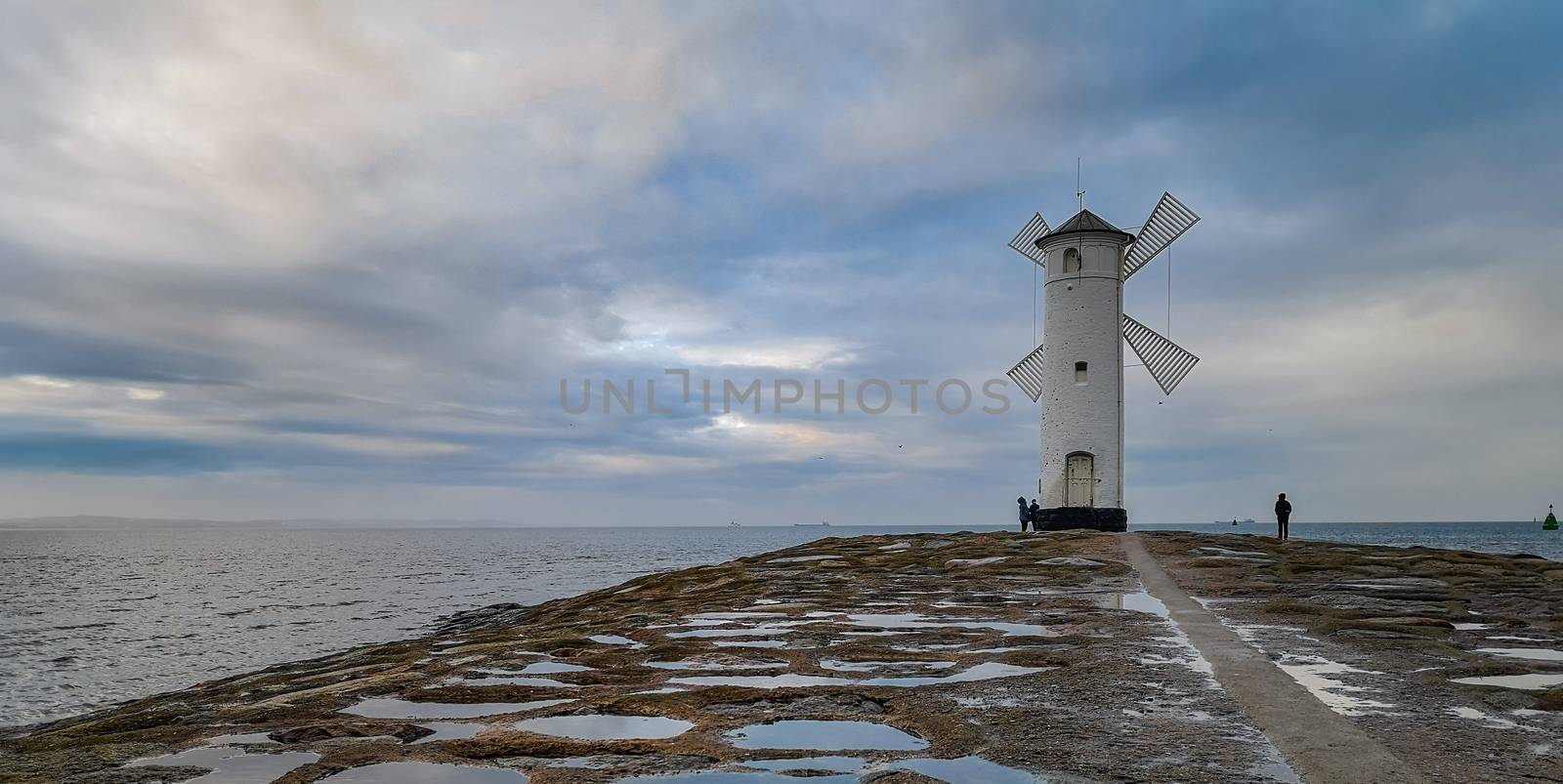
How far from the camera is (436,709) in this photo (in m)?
8.35

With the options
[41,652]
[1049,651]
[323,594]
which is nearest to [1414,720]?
[1049,651]

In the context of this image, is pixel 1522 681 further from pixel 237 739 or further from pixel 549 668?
pixel 237 739

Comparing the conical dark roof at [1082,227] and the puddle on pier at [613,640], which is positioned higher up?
the conical dark roof at [1082,227]

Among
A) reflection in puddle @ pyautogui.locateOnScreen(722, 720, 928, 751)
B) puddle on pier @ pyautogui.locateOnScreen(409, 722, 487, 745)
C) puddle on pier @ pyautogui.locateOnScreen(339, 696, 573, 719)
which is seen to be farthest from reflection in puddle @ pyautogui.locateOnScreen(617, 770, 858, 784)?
puddle on pier @ pyautogui.locateOnScreen(339, 696, 573, 719)

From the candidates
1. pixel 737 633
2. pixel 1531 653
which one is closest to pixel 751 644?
pixel 737 633

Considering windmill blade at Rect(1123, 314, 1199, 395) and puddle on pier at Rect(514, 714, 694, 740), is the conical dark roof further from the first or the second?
puddle on pier at Rect(514, 714, 694, 740)

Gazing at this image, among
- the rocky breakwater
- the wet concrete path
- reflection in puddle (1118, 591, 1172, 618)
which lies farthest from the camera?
reflection in puddle (1118, 591, 1172, 618)

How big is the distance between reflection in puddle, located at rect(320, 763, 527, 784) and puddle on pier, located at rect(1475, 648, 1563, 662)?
923 centimetres

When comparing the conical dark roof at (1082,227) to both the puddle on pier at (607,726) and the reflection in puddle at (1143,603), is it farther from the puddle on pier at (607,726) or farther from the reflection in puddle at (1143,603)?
the puddle on pier at (607,726)

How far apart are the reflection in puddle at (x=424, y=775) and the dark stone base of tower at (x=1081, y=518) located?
3000 cm

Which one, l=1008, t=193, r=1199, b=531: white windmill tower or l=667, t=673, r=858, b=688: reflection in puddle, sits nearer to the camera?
l=667, t=673, r=858, b=688: reflection in puddle

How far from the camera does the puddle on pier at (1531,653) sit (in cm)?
944

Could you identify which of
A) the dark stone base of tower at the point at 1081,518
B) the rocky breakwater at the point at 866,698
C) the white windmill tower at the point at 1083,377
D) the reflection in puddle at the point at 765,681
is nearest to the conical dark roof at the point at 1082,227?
the white windmill tower at the point at 1083,377

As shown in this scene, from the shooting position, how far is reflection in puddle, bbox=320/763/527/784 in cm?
596
